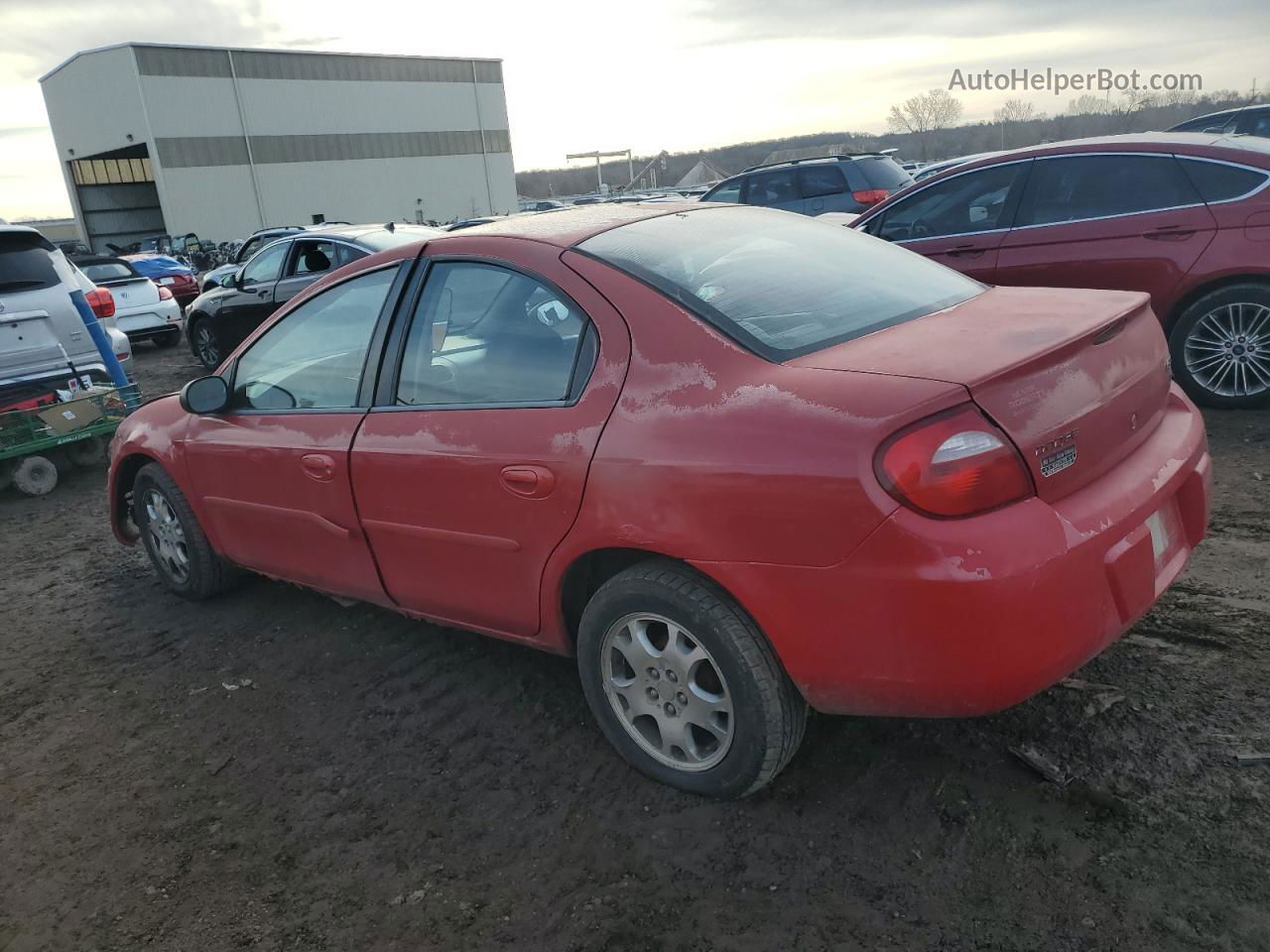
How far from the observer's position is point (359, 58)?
50.1 metres

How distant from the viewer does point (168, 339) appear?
1507 cm

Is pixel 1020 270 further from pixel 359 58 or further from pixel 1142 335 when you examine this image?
pixel 359 58

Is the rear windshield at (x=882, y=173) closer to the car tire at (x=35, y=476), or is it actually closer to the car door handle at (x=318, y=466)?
the car tire at (x=35, y=476)

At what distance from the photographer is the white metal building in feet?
141

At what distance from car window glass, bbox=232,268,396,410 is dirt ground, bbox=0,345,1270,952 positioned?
A: 1104 millimetres

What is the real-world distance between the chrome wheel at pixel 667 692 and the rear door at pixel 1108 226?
449cm

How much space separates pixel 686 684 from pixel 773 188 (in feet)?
40.3

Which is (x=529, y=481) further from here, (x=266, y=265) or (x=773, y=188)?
(x=773, y=188)

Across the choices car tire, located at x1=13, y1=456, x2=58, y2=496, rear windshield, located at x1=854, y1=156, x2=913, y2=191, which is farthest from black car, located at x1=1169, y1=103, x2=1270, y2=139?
car tire, located at x1=13, y1=456, x2=58, y2=496

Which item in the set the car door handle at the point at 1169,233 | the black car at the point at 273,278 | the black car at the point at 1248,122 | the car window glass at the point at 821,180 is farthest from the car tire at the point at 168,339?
the black car at the point at 1248,122

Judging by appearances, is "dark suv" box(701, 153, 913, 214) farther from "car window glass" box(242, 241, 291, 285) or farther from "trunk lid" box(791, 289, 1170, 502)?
"trunk lid" box(791, 289, 1170, 502)

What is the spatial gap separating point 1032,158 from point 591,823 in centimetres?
556

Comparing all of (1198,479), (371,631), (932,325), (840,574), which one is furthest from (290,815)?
(1198,479)

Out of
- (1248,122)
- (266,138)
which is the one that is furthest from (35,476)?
(266,138)
